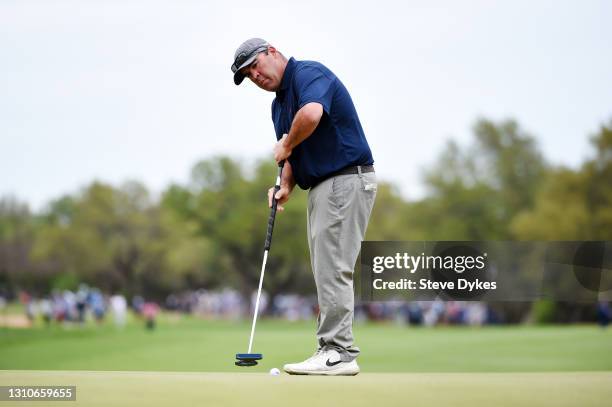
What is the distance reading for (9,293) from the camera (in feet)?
347

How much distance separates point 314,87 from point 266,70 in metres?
0.40

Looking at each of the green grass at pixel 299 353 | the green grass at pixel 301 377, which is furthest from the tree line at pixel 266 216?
the green grass at pixel 301 377

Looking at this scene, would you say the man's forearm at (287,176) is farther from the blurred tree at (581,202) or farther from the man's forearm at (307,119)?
the blurred tree at (581,202)

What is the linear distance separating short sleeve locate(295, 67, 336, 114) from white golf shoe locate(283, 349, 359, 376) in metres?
1.65

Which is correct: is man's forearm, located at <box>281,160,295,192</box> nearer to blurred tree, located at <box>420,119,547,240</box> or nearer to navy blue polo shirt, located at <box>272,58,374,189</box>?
navy blue polo shirt, located at <box>272,58,374,189</box>

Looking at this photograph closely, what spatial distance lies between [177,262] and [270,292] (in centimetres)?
939

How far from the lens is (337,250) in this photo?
6008 mm

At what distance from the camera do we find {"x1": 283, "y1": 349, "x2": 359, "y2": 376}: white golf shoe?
5.82 m

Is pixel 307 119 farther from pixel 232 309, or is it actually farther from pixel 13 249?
pixel 13 249

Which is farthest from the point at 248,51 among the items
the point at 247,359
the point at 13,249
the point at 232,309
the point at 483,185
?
the point at 13,249

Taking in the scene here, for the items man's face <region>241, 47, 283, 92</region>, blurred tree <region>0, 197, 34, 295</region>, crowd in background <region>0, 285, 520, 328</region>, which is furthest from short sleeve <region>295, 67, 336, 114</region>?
blurred tree <region>0, 197, 34, 295</region>

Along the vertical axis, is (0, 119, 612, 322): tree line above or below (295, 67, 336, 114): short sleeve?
above

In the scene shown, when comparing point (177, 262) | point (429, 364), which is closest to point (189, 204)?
point (177, 262)

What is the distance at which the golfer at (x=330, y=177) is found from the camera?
5973 mm
